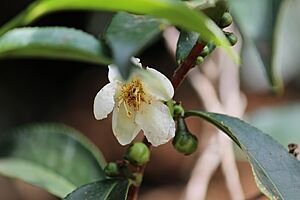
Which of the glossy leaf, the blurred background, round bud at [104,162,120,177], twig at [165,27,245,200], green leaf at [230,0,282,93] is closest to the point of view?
the glossy leaf

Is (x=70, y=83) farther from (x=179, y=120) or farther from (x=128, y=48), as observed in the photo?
(x=128, y=48)

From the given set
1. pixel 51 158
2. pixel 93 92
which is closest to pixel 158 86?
pixel 51 158

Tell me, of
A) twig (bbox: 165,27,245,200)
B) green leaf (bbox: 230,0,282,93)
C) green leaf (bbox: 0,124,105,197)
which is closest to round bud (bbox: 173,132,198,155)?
green leaf (bbox: 230,0,282,93)

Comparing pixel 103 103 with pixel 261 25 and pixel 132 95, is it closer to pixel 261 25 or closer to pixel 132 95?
pixel 132 95

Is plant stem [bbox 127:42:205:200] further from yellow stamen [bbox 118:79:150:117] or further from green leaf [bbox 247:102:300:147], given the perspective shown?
green leaf [bbox 247:102:300:147]

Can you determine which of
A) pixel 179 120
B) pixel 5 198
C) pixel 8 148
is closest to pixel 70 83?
pixel 5 198
